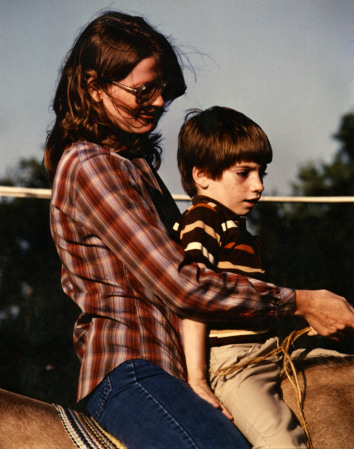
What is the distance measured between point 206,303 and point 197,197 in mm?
407

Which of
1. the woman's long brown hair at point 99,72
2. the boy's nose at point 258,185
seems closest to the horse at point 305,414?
the boy's nose at point 258,185

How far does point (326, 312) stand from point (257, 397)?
0.82ft

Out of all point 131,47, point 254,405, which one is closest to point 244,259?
point 254,405

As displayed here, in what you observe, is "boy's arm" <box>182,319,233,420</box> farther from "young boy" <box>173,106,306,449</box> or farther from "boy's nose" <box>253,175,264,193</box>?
"boy's nose" <box>253,175,264,193</box>

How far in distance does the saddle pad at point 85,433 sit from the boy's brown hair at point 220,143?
692mm

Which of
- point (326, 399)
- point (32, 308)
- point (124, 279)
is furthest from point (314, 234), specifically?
point (124, 279)

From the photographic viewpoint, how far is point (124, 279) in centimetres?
124

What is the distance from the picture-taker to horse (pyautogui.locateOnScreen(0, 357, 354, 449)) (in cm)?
127

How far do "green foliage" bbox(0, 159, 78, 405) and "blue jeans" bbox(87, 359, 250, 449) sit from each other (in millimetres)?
928

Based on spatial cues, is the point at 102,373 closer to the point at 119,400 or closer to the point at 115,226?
the point at 119,400

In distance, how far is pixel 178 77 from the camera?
4.92 feet

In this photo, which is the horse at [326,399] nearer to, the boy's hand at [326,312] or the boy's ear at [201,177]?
the boy's hand at [326,312]


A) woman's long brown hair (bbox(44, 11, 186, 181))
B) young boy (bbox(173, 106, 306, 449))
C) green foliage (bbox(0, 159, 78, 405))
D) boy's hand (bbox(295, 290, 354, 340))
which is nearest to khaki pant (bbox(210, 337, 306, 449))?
young boy (bbox(173, 106, 306, 449))

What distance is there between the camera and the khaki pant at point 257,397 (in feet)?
3.84
